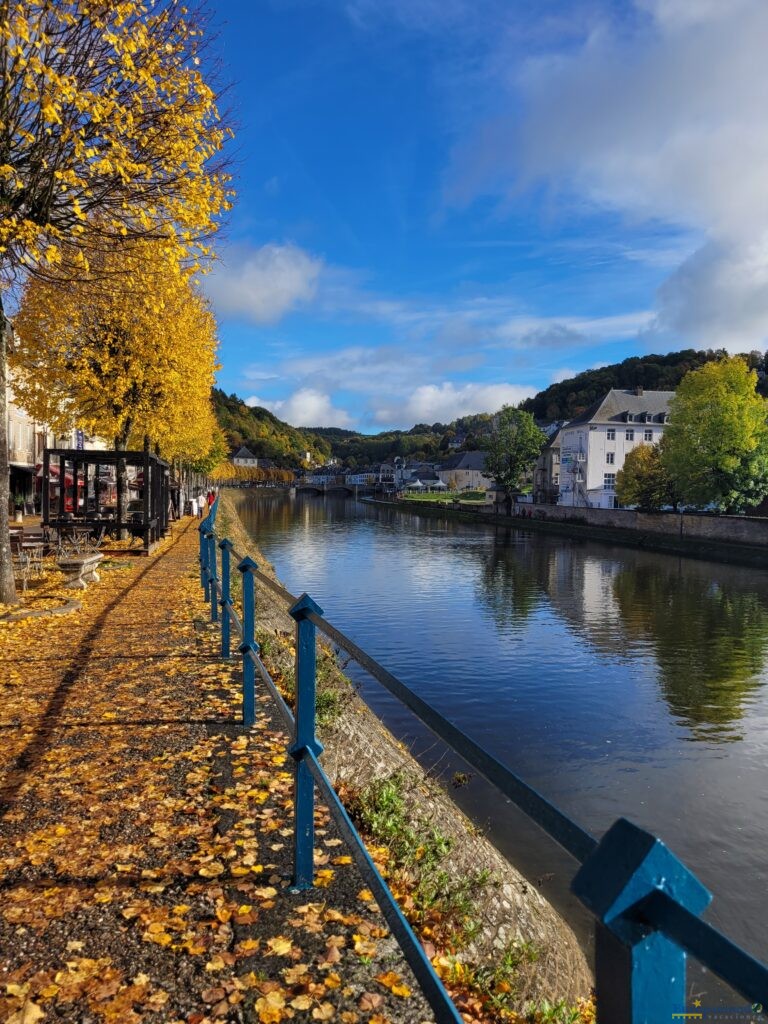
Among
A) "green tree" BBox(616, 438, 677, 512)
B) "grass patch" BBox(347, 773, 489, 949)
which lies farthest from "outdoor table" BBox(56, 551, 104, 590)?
"green tree" BBox(616, 438, 677, 512)

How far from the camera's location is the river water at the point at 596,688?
344 inches

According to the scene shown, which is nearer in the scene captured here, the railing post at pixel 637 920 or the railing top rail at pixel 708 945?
the railing top rail at pixel 708 945

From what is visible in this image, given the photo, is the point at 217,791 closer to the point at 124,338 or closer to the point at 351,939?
the point at 351,939

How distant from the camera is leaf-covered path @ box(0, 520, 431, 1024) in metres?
3.10

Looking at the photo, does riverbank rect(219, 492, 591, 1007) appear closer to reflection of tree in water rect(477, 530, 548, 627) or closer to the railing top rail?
the railing top rail

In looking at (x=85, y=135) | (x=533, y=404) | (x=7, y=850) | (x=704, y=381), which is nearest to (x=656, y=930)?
(x=7, y=850)

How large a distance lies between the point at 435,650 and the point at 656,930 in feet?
55.9

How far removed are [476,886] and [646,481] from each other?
175ft

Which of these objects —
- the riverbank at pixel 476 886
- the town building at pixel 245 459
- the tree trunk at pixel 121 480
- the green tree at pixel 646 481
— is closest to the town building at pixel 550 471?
the green tree at pixel 646 481

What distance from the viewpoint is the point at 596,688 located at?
49.6 ft

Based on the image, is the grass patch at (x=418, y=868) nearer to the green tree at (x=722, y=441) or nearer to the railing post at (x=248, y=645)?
the railing post at (x=248, y=645)

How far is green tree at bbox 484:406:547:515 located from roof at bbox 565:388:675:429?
19.9 feet

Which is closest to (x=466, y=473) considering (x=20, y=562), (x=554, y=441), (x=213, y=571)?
(x=554, y=441)

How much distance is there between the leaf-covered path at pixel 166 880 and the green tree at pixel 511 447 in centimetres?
7114
